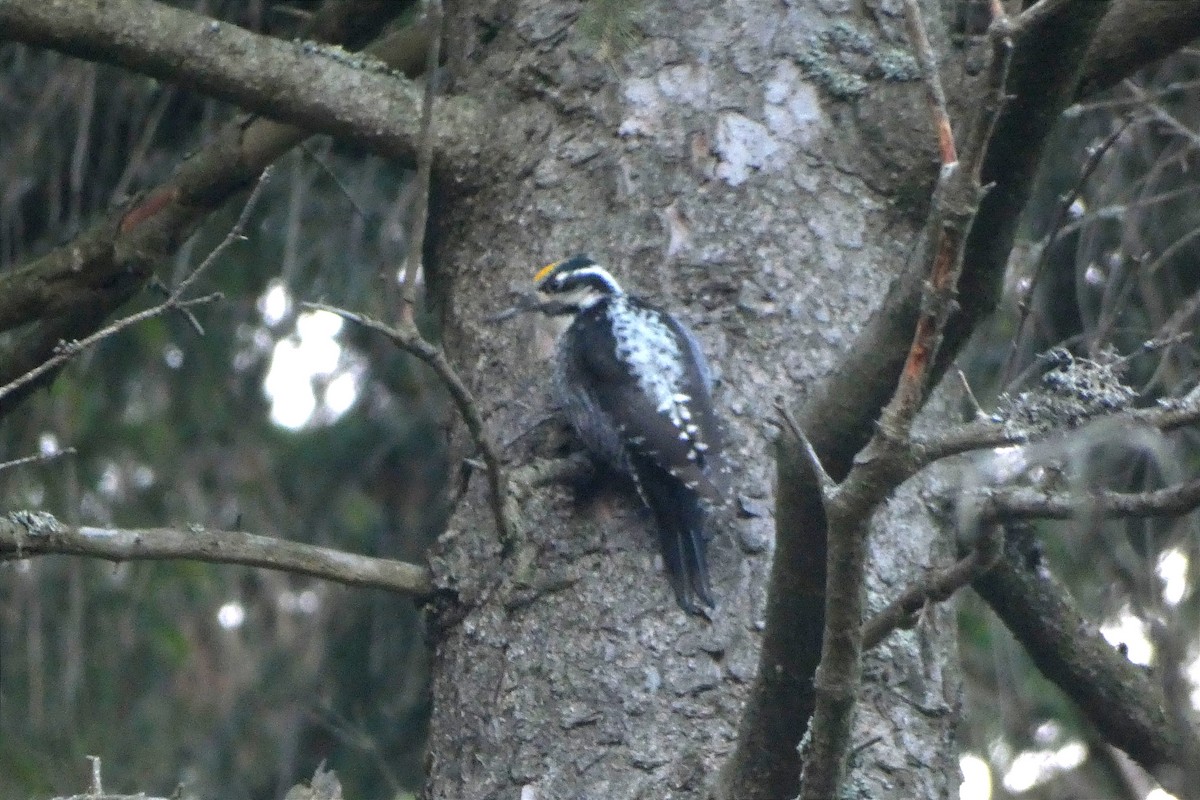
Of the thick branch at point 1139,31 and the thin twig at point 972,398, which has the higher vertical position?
the thick branch at point 1139,31

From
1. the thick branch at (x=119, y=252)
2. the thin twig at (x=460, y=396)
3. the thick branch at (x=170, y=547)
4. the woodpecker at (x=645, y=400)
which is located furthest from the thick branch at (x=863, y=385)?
the thick branch at (x=119, y=252)

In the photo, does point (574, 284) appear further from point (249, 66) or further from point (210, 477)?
point (210, 477)

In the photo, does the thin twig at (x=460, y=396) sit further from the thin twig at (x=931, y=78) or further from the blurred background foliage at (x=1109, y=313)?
the blurred background foliage at (x=1109, y=313)

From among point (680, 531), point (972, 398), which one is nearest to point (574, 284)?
point (680, 531)

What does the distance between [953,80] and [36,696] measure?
9.99ft

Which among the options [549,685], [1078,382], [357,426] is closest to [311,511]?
[357,426]

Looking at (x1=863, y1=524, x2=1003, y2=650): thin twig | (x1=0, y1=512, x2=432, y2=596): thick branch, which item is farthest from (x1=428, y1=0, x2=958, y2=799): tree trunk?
(x1=863, y1=524, x2=1003, y2=650): thin twig

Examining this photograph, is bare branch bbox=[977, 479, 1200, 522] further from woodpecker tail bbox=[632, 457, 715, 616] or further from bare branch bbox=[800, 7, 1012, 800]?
woodpecker tail bbox=[632, 457, 715, 616]

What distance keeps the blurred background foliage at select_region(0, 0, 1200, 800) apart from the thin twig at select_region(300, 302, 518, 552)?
54.1 inches

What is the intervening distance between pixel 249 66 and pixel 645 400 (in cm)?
91

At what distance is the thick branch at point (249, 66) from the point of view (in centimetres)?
286

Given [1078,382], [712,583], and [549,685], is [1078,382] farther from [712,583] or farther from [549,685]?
[549,685]

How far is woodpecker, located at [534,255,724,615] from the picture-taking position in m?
2.68

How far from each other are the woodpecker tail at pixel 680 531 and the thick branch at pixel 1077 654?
0.54 metres
